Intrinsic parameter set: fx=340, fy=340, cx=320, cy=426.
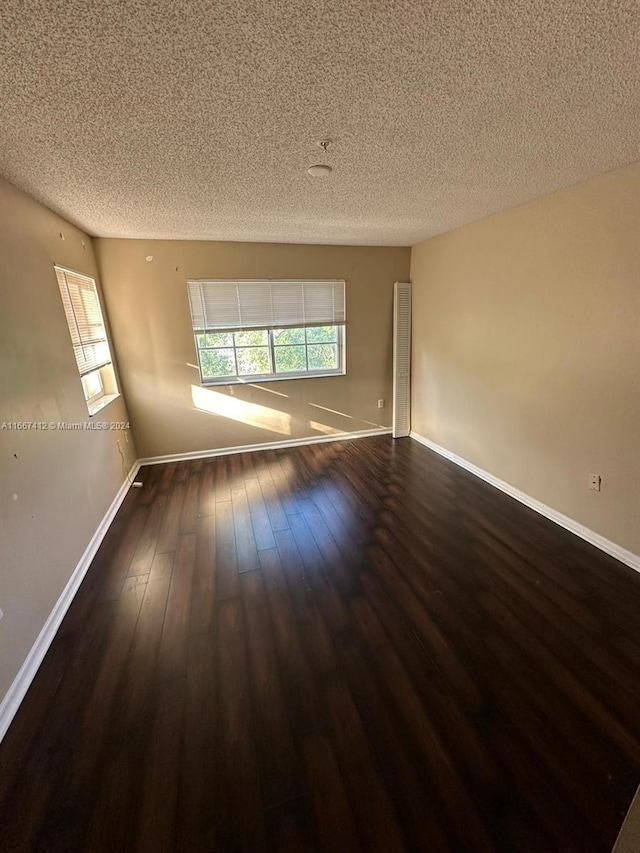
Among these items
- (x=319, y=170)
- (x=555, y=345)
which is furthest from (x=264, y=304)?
(x=555, y=345)

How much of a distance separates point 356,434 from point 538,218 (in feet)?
9.54

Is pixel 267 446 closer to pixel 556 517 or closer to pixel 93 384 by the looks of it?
pixel 93 384

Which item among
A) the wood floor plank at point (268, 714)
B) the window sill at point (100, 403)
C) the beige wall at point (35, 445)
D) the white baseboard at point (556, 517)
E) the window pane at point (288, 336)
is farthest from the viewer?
the window pane at point (288, 336)

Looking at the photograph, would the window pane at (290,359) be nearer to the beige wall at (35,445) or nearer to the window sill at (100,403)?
the window sill at (100,403)

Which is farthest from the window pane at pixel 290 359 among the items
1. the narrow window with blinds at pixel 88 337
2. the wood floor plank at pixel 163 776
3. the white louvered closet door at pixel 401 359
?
the wood floor plank at pixel 163 776

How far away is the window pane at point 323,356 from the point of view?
421 centimetres

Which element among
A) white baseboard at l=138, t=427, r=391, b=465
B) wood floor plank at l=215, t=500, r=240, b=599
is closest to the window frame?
white baseboard at l=138, t=427, r=391, b=465

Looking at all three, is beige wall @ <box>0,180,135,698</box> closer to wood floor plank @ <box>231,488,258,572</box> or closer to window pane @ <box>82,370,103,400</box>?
window pane @ <box>82,370,103,400</box>

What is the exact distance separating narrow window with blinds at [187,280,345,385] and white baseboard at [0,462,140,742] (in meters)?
2.03

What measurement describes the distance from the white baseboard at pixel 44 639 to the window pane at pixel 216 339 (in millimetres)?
2012

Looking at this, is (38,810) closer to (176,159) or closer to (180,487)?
(180,487)

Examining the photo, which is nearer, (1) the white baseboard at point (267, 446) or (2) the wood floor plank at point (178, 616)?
(2) the wood floor plank at point (178, 616)

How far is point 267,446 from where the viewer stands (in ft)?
14.1

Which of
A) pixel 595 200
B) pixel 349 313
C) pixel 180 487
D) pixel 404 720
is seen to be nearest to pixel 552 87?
pixel 595 200
